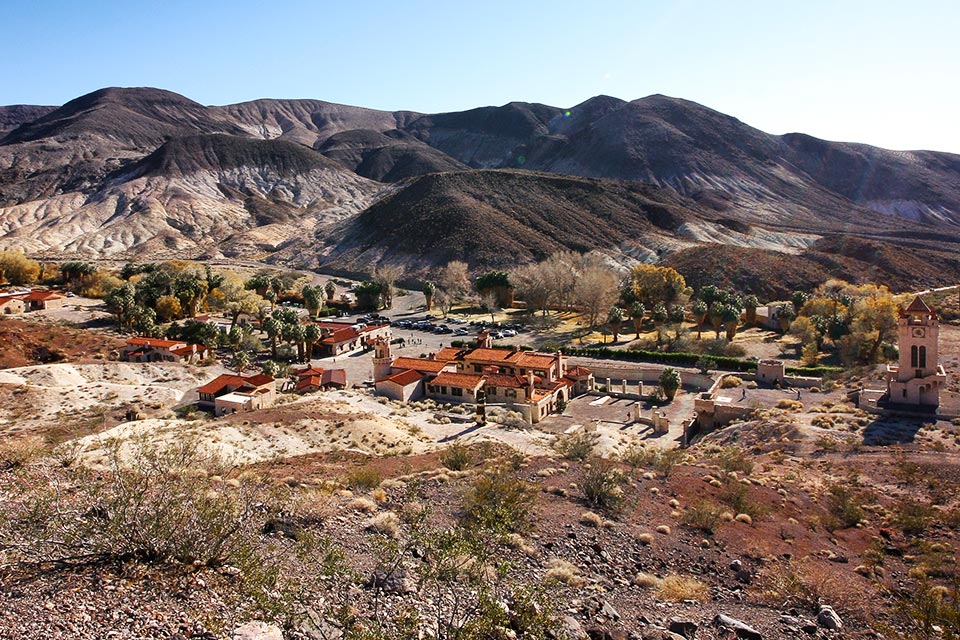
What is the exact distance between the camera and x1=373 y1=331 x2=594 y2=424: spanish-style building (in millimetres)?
37531

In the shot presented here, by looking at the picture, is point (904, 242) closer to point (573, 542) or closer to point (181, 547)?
point (573, 542)

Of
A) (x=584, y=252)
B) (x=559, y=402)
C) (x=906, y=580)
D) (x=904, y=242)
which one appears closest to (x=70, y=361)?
(x=559, y=402)

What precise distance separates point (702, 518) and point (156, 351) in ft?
126

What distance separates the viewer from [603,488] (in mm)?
17016

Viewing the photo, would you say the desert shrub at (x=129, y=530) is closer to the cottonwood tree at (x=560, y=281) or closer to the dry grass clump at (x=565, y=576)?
the dry grass clump at (x=565, y=576)

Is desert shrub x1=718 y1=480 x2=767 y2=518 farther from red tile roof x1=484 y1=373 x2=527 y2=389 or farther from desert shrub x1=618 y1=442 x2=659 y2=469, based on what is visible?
red tile roof x1=484 y1=373 x2=527 y2=389

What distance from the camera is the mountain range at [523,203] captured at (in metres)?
97.3

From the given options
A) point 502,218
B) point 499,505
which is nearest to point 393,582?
point 499,505

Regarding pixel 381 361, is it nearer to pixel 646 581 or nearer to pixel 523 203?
pixel 646 581

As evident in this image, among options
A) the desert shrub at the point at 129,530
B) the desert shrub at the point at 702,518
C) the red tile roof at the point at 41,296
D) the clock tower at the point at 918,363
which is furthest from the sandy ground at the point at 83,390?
the clock tower at the point at 918,363

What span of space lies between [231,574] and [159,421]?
1917 centimetres

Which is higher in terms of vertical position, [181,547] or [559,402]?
[181,547]

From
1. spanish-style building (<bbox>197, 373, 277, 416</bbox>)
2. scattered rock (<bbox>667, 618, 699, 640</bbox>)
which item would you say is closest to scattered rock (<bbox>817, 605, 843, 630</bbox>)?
scattered rock (<bbox>667, 618, 699, 640</bbox>)

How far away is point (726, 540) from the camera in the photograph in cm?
1527
